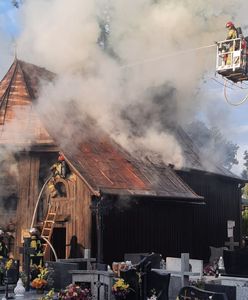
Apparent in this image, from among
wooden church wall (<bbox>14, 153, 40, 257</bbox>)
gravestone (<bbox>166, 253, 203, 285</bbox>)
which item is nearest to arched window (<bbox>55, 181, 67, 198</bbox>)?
wooden church wall (<bbox>14, 153, 40, 257</bbox>)

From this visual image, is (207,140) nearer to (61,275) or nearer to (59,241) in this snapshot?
(59,241)

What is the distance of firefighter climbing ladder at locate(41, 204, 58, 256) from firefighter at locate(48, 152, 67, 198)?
18.6 inches

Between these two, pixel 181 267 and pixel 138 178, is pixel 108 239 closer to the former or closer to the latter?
pixel 138 178

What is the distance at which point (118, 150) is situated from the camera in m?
21.0

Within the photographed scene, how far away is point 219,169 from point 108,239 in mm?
10345

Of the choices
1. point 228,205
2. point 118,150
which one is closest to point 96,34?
point 118,150

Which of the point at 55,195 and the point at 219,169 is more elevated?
the point at 219,169

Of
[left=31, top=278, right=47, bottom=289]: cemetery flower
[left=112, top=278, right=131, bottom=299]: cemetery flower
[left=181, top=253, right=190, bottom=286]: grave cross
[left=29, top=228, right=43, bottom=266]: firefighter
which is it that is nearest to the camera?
[left=112, top=278, right=131, bottom=299]: cemetery flower

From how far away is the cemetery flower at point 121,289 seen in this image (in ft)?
36.0

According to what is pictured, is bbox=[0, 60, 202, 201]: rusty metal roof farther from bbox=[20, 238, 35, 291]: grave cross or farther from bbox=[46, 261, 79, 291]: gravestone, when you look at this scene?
bbox=[46, 261, 79, 291]: gravestone

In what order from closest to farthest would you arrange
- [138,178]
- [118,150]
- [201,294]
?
1. [201,294]
2. [138,178]
3. [118,150]

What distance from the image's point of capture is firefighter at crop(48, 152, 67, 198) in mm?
18297

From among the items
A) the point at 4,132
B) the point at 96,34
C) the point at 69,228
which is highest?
the point at 96,34

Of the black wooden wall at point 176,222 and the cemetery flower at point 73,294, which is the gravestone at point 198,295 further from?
the black wooden wall at point 176,222
